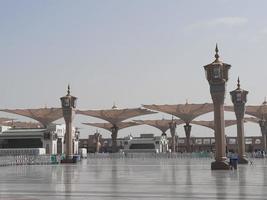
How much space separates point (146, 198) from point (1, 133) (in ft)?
227

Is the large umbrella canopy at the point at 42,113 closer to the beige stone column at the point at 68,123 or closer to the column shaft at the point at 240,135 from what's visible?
the beige stone column at the point at 68,123

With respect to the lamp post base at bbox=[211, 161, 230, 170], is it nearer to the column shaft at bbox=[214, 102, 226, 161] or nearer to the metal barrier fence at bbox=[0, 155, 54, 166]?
the column shaft at bbox=[214, 102, 226, 161]

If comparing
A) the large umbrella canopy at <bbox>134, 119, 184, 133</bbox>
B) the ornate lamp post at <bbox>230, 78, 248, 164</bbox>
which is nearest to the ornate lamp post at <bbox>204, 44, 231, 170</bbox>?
the ornate lamp post at <bbox>230, 78, 248, 164</bbox>

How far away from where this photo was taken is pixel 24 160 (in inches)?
1636

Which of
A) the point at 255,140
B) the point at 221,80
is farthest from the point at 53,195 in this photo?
the point at 255,140

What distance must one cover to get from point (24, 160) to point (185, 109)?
161 ft

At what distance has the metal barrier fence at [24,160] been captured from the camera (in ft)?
126

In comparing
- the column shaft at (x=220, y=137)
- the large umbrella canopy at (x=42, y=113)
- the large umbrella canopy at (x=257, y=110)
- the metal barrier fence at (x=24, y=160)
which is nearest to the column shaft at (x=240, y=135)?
the column shaft at (x=220, y=137)

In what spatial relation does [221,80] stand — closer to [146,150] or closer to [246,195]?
[246,195]

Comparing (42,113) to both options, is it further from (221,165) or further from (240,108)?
(221,165)

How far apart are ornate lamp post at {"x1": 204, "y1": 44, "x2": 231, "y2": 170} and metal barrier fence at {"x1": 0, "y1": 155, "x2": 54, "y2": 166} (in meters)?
19.7

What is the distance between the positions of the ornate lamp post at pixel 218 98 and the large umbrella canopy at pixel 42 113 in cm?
6517

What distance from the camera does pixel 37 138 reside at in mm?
72438

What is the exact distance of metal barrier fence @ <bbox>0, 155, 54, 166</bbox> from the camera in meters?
38.3
